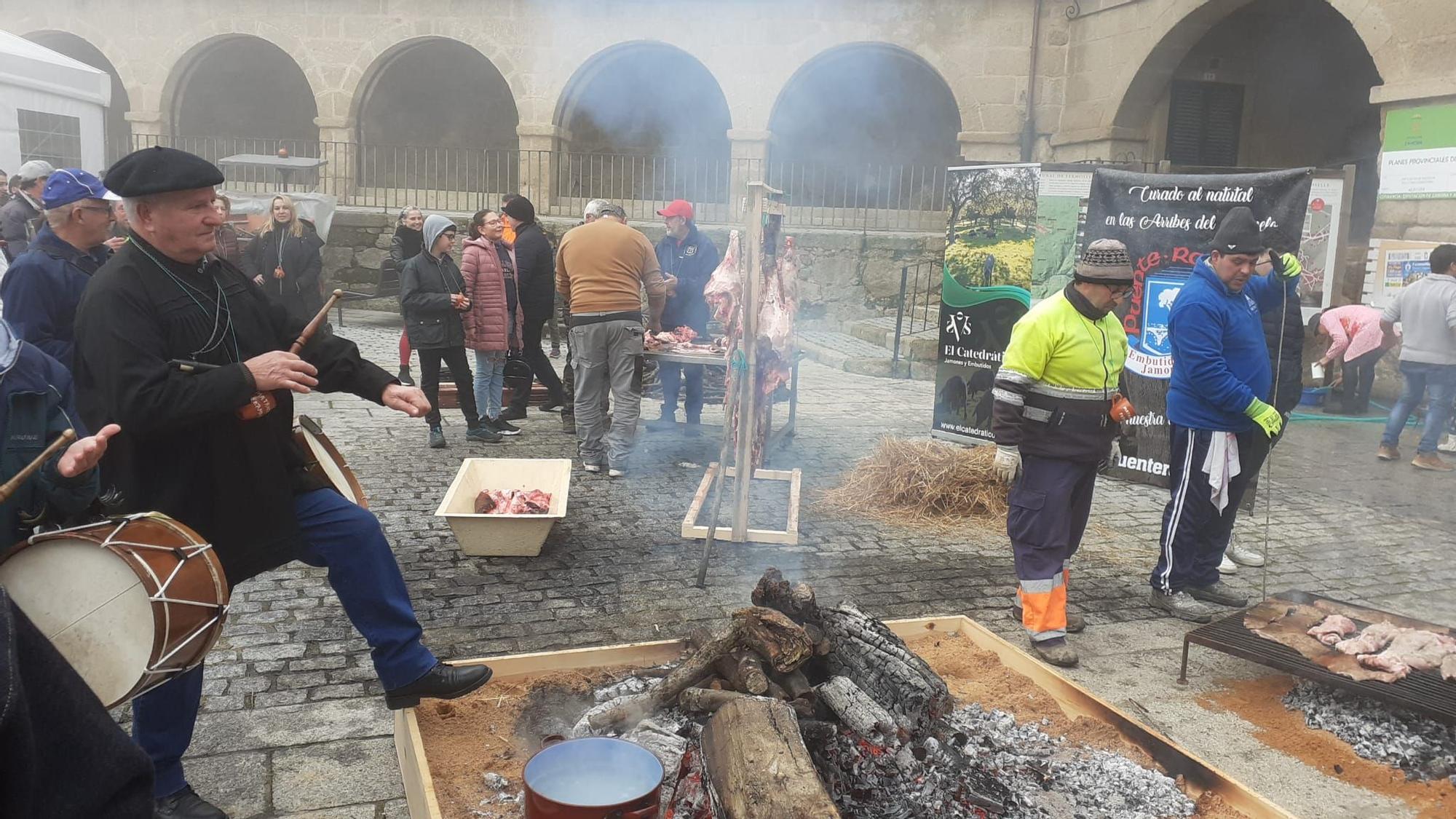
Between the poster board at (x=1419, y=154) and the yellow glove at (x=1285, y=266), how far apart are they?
18.7 feet

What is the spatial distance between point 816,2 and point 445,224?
10.1m

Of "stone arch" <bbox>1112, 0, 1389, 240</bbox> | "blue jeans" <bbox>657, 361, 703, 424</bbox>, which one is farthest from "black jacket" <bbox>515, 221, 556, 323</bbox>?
"stone arch" <bbox>1112, 0, 1389, 240</bbox>

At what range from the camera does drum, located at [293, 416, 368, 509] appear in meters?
3.27

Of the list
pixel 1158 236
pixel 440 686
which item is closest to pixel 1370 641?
pixel 440 686

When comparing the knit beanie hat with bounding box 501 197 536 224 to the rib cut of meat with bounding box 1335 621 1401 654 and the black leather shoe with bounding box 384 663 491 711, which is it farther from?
the rib cut of meat with bounding box 1335 621 1401 654

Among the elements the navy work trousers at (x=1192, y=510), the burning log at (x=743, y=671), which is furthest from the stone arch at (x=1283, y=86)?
the burning log at (x=743, y=671)

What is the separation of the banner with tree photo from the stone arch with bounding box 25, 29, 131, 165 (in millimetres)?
15852

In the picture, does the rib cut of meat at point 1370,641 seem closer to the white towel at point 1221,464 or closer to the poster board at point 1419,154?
the white towel at point 1221,464

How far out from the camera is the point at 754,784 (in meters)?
2.47

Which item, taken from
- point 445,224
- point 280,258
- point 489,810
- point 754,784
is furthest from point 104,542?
point 280,258

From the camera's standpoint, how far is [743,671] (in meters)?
3.30

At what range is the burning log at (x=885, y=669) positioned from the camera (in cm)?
327

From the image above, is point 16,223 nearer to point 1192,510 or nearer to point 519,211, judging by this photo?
point 519,211

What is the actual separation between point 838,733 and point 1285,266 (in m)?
4.19
